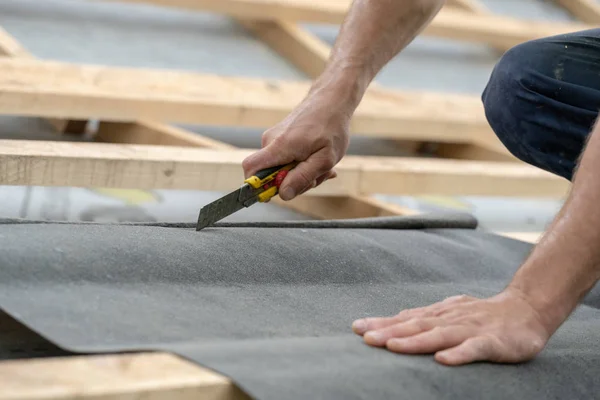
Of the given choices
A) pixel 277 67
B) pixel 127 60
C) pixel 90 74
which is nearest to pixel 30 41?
pixel 127 60

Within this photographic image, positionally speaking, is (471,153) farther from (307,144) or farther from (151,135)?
(307,144)

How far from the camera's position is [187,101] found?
2.13m

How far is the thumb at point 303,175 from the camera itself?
54.1 inches

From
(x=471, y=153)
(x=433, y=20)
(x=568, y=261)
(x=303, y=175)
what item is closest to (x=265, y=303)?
(x=303, y=175)

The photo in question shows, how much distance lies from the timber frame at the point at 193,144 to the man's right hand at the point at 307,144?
395 millimetres

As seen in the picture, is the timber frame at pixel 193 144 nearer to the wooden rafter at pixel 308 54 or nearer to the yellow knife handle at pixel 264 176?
the wooden rafter at pixel 308 54

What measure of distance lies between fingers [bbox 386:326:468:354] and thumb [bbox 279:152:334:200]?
38cm

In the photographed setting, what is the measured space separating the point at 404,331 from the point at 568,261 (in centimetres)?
20

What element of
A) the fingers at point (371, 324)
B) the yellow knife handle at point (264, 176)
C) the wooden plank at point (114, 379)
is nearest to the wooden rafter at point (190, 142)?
the yellow knife handle at point (264, 176)

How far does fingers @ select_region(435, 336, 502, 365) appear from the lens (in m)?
1.04

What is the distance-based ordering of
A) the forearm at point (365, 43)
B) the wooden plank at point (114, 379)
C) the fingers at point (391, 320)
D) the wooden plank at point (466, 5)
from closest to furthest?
the wooden plank at point (114, 379) < the fingers at point (391, 320) < the forearm at point (365, 43) < the wooden plank at point (466, 5)

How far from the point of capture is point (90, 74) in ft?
7.04

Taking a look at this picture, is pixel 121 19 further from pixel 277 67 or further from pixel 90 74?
pixel 90 74

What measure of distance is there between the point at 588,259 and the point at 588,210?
0.06 m
